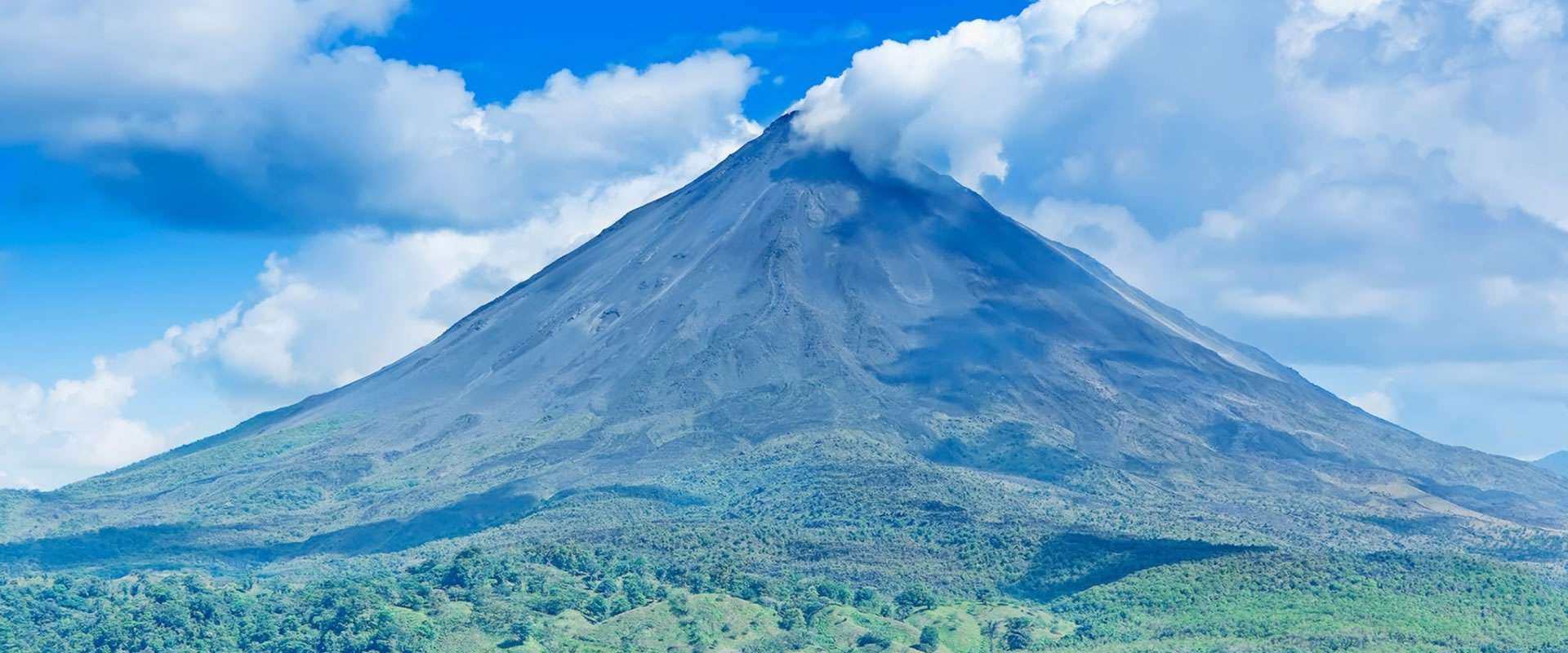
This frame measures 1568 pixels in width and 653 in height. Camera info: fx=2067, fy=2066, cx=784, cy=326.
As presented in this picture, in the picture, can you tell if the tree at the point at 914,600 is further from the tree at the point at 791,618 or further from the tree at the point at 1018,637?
the tree at the point at 791,618

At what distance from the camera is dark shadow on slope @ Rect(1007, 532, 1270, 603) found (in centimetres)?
10550

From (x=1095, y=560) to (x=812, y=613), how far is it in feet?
63.4

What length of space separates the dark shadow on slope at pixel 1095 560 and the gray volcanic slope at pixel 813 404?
58.2 ft

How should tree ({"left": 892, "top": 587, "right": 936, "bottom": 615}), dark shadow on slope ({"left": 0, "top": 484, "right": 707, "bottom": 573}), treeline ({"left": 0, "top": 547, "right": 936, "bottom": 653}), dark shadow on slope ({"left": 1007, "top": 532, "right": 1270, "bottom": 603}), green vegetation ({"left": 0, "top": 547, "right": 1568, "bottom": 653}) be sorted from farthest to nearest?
dark shadow on slope ({"left": 0, "top": 484, "right": 707, "bottom": 573}), dark shadow on slope ({"left": 1007, "top": 532, "right": 1270, "bottom": 603}), tree ({"left": 892, "top": 587, "right": 936, "bottom": 615}), treeline ({"left": 0, "top": 547, "right": 936, "bottom": 653}), green vegetation ({"left": 0, "top": 547, "right": 1568, "bottom": 653})

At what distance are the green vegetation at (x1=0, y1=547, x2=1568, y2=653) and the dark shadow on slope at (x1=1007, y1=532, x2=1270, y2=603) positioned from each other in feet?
4.18

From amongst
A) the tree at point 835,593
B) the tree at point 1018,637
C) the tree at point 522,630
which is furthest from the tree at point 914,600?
the tree at point 522,630

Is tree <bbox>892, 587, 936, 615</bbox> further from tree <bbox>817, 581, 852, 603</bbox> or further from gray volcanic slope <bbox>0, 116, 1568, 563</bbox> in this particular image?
gray volcanic slope <bbox>0, 116, 1568, 563</bbox>

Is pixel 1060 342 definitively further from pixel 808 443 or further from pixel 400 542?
pixel 400 542

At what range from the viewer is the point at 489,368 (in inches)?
6757

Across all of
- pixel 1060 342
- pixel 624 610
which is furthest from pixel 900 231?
pixel 624 610

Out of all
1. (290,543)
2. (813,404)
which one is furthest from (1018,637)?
(290,543)

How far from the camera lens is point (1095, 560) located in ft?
356

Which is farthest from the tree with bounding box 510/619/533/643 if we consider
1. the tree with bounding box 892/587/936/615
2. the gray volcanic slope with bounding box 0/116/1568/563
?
the gray volcanic slope with bounding box 0/116/1568/563

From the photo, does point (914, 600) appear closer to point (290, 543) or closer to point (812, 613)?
point (812, 613)
